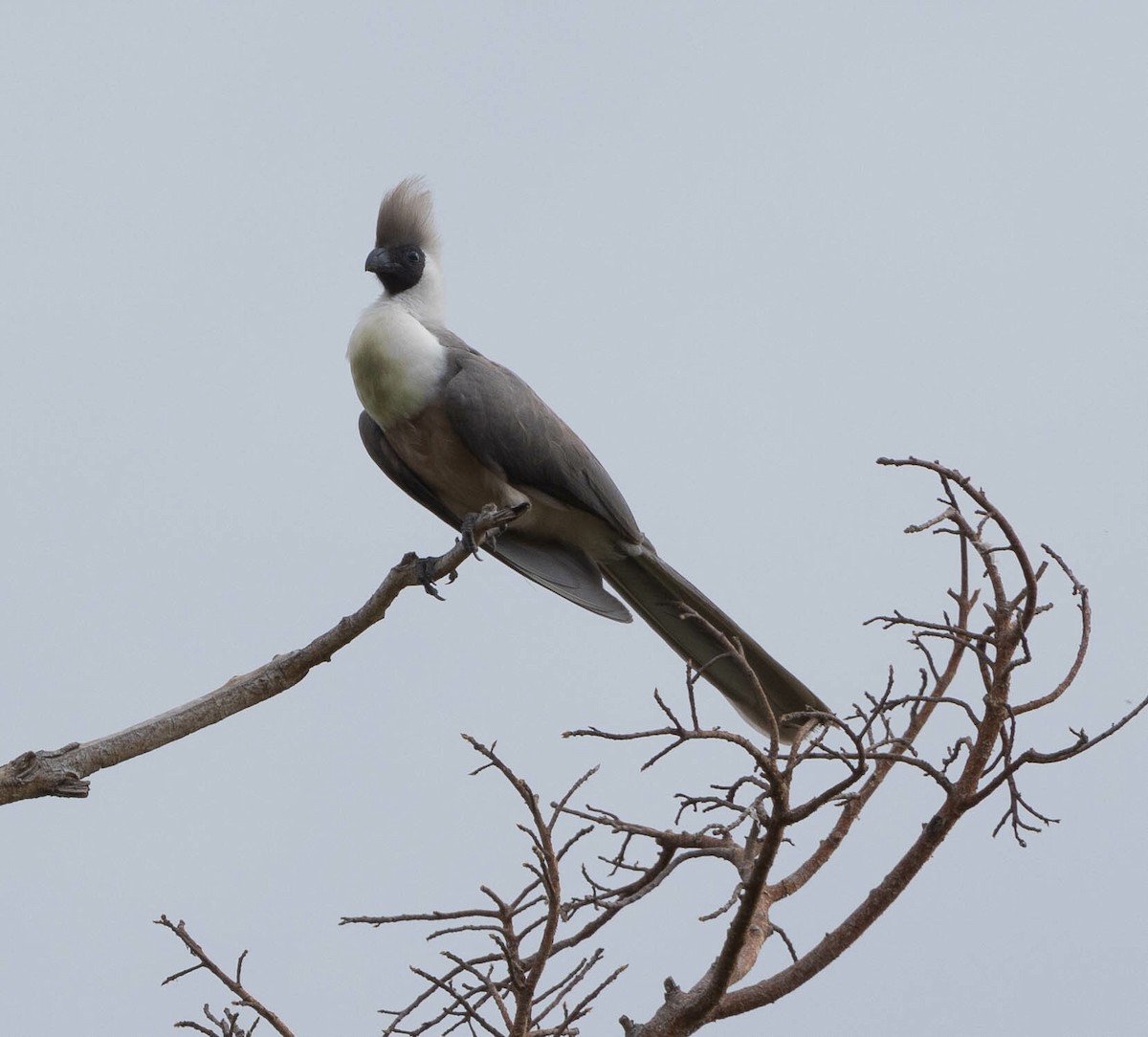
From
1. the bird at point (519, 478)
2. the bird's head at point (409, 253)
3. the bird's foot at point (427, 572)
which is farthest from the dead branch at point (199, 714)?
the bird's head at point (409, 253)

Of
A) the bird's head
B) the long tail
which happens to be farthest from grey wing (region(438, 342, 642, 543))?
the bird's head

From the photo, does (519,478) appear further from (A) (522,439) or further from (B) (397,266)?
(B) (397,266)

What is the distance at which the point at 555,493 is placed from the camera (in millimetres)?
4664

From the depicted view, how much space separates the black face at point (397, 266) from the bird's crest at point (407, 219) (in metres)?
0.05

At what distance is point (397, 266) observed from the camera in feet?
16.8

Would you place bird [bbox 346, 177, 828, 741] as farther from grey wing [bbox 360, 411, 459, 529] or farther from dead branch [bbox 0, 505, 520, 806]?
dead branch [bbox 0, 505, 520, 806]

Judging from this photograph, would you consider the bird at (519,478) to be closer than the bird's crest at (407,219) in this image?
Yes

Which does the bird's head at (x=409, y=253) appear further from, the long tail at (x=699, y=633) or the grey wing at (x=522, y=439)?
the long tail at (x=699, y=633)

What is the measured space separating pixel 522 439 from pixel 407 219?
1.21m

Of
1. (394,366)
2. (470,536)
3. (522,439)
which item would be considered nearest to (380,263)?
(394,366)

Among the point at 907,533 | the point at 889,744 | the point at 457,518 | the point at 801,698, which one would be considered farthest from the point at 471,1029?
the point at 457,518

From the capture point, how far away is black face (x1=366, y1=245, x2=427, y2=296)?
511 centimetres

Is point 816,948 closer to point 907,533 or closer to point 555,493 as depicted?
point 907,533

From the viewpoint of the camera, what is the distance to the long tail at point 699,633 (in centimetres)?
443
